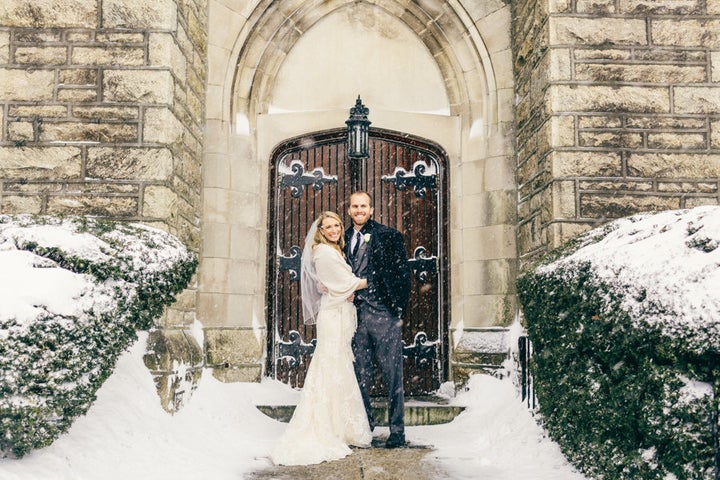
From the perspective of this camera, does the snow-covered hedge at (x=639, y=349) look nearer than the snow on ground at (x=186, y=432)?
Yes

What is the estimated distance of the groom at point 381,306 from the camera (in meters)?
4.36

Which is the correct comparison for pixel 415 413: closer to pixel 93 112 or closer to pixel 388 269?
pixel 388 269

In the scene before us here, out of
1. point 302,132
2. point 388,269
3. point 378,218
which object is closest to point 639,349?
point 388,269

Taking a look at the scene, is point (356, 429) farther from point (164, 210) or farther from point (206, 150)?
point (206, 150)

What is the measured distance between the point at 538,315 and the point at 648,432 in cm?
140

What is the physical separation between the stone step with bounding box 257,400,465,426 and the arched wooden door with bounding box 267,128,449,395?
77 centimetres

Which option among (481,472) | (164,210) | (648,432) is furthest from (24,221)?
(648,432)

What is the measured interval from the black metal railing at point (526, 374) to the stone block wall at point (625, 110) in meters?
0.72

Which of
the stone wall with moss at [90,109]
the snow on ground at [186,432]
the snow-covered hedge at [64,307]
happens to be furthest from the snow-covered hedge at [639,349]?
the stone wall with moss at [90,109]

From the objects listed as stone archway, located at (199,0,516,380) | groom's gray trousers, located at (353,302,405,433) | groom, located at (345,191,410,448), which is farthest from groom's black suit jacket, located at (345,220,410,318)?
stone archway, located at (199,0,516,380)

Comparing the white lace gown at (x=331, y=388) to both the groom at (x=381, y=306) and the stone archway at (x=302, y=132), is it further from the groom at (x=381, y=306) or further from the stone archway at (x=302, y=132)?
the stone archway at (x=302, y=132)

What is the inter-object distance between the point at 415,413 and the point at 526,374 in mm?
922

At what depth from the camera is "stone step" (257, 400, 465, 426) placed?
506 centimetres

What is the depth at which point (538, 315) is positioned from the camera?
12.7 ft
